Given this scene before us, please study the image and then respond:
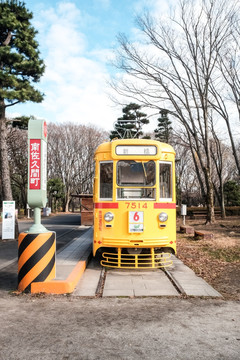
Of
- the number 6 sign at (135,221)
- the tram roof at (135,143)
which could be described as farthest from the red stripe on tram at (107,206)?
the tram roof at (135,143)

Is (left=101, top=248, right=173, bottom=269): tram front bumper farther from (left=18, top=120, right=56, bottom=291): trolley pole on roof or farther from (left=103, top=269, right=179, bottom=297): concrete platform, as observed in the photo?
(left=18, top=120, right=56, bottom=291): trolley pole on roof

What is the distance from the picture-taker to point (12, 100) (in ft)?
48.7

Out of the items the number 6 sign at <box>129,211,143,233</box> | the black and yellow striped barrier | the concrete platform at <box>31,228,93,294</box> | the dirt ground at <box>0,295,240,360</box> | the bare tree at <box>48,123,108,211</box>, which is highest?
the bare tree at <box>48,123,108,211</box>

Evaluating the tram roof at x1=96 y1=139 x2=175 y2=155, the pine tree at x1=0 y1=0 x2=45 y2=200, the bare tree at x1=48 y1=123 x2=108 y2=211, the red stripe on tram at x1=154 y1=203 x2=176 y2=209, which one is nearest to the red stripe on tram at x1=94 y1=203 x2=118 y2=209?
the red stripe on tram at x1=154 y1=203 x2=176 y2=209

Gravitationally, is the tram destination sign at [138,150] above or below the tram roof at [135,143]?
below

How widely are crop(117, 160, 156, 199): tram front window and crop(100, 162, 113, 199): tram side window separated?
192 millimetres

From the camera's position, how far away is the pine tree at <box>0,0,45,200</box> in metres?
14.2

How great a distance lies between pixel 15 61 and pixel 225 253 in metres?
12.0

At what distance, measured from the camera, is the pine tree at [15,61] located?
14.2 meters

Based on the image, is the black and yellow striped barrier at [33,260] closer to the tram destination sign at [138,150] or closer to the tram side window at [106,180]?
the tram side window at [106,180]

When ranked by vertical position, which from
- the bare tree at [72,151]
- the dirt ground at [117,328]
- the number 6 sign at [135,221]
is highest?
the bare tree at [72,151]

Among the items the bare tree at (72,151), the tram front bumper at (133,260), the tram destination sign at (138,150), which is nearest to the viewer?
the tram front bumper at (133,260)

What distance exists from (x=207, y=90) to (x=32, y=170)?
14.6 m

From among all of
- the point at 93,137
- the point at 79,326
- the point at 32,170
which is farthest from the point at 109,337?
the point at 93,137
